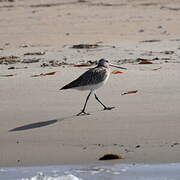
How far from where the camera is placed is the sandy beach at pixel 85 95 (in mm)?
7488

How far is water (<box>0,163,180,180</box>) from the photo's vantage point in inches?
264

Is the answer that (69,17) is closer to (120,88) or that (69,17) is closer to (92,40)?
(92,40)

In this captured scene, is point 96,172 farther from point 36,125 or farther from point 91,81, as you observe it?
point 91,81

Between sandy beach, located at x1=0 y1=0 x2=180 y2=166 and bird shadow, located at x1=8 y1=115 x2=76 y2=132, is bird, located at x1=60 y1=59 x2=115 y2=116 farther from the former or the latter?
bird shadow, located at x1=8 y1=115 x2=76 y2=132

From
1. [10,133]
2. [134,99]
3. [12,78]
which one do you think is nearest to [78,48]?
[12,78]

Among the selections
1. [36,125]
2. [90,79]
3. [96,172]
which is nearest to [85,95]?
[90,79]

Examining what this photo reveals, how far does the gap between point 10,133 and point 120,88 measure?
218 centimetres

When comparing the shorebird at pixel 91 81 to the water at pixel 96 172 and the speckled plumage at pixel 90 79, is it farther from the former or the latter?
the water at pixel 96 172

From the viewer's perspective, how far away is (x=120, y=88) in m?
9.81

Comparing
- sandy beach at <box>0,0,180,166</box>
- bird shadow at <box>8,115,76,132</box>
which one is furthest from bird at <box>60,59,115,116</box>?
bird shadow at <box>8,115,76,132</box>

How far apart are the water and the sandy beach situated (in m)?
0.15

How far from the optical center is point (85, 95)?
32.2 feet

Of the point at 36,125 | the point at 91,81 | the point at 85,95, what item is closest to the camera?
the point at 36,125

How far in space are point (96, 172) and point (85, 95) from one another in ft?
10.0
